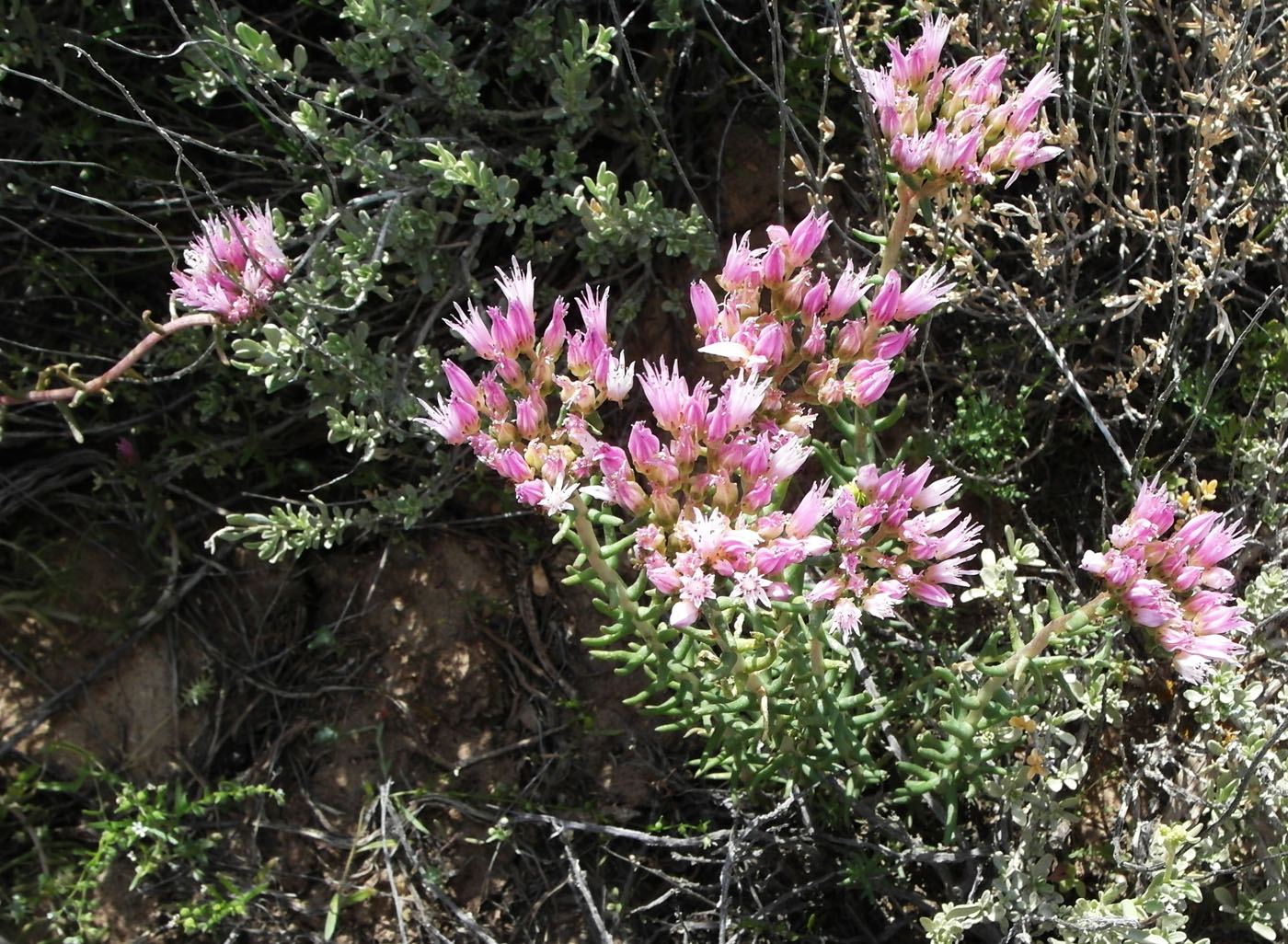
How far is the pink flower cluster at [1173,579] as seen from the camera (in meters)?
1.92

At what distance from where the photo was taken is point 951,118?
83.9 inches

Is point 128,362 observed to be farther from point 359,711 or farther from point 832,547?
point 832,547

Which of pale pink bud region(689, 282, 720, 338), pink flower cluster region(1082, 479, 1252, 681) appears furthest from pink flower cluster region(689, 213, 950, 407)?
A: pink flower cluster region(1082, 479, 1252, 681)

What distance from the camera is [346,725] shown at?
3188 mm

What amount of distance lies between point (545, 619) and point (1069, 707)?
146 cm

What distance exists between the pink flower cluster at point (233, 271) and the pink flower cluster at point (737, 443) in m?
0.63

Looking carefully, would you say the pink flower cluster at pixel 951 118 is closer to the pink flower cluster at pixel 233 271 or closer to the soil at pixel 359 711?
the pink flower cluster at pixel 233 271

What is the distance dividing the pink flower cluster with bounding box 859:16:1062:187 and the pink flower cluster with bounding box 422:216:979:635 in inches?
9.0

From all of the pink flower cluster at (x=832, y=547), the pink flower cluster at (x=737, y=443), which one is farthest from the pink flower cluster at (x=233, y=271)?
the pink flower cluster at (x=832, y=547)

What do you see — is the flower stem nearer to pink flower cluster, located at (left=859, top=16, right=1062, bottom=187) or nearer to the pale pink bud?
pink flower cluster, located at (left=859, top=16, right=1062, bottom=187)

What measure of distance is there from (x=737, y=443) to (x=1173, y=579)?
839 mm

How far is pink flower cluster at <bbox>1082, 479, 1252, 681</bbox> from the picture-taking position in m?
1.92

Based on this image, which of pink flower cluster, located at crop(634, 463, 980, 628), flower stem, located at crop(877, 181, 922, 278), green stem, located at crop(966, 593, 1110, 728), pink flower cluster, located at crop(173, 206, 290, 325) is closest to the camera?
pink flower cluster, located at crop(634, 463, 980, 628)

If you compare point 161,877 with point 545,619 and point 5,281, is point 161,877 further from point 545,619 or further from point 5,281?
point 5,281
